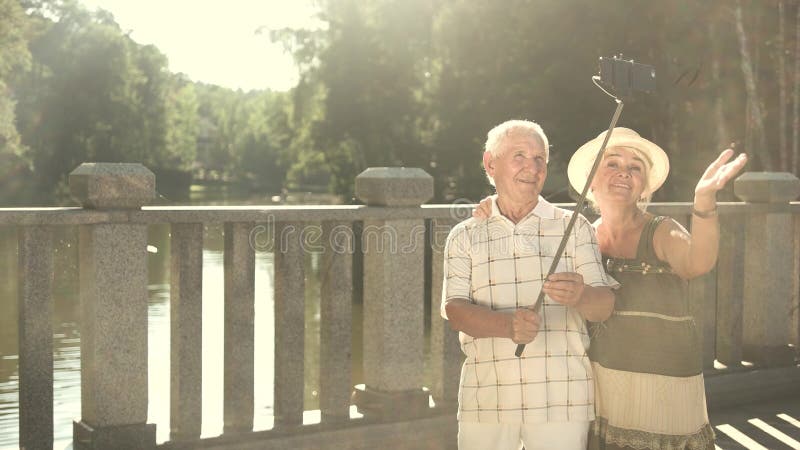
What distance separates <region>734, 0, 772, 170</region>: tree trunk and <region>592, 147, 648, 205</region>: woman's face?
68.6 ft

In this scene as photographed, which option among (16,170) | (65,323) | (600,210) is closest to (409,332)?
(600,210)

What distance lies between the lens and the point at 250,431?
5.56 m

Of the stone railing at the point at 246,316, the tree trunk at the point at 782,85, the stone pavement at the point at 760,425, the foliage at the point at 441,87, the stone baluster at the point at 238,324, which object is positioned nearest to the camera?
the stone railing at the point at 246,316

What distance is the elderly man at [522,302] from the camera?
11.8 ft

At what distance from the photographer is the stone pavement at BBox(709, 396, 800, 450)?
6.43 metres

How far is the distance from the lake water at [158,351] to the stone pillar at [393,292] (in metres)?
0.64

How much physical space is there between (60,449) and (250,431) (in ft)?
2.89

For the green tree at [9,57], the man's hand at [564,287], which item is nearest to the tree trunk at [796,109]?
the man's hand at [564,287]

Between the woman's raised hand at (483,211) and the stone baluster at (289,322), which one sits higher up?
the woman's raised hand at (483,211)

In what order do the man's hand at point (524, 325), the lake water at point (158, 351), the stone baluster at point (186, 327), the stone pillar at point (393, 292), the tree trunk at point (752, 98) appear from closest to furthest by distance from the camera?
1. the man's hand at point (524, 325)
2. the stone baluster at point (186, 327)
3. the stone pillar at point (393, 292)
4. the lake water at point (158, 351)
5. the tree trunk at point (752, 98)

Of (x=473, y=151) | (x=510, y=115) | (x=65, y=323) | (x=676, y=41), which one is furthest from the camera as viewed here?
(x=473, y=151)

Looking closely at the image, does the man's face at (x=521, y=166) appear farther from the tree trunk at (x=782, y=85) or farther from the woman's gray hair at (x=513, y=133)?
the tree trunk at (x=782, y=85)

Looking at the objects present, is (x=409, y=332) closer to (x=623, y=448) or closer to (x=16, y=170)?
(x=623, y=448)

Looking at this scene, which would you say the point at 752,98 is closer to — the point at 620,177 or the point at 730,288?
the point at 730,288
